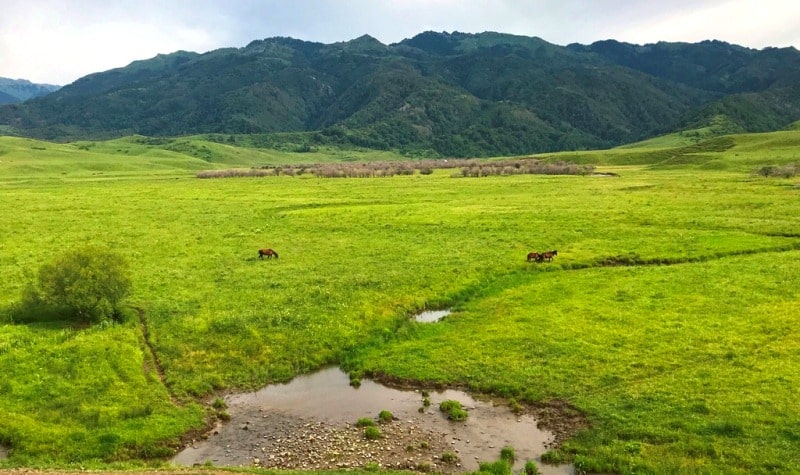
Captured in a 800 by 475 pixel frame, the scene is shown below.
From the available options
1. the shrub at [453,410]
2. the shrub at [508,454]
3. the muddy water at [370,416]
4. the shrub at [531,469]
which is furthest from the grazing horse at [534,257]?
the shrub at [531,469]

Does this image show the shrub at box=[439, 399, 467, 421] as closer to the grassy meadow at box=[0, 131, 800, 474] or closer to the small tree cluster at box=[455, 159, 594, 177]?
the grassy meadow at box=[0, 131, 800, 474]

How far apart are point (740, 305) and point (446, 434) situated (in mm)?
21180

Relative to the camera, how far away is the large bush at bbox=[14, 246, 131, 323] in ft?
103

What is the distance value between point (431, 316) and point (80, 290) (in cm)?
2018

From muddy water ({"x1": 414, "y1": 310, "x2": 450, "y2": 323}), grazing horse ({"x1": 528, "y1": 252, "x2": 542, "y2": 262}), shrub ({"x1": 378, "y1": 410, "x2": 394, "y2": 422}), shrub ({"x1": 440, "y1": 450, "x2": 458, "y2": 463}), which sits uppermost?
grazing horse ({"x1": 528, "y1": 252, "x2": 542, "y2": 262})

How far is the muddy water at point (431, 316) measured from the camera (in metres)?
34.4

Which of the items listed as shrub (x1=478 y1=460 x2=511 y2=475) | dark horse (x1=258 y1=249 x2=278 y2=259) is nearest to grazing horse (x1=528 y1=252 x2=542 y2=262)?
dark horse (x1=258 y1=249 x2=278 y2=259)

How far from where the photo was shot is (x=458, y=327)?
105 feet

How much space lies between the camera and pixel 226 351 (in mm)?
29562

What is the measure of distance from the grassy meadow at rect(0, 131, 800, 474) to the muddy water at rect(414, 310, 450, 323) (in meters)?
0.85

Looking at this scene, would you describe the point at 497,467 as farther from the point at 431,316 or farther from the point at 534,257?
the point at 534,257

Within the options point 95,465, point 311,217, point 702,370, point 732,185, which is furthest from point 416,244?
point 732,185

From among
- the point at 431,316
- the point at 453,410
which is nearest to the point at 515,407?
the point at 453,410

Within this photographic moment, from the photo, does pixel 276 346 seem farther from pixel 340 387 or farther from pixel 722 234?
pixel 722 234
